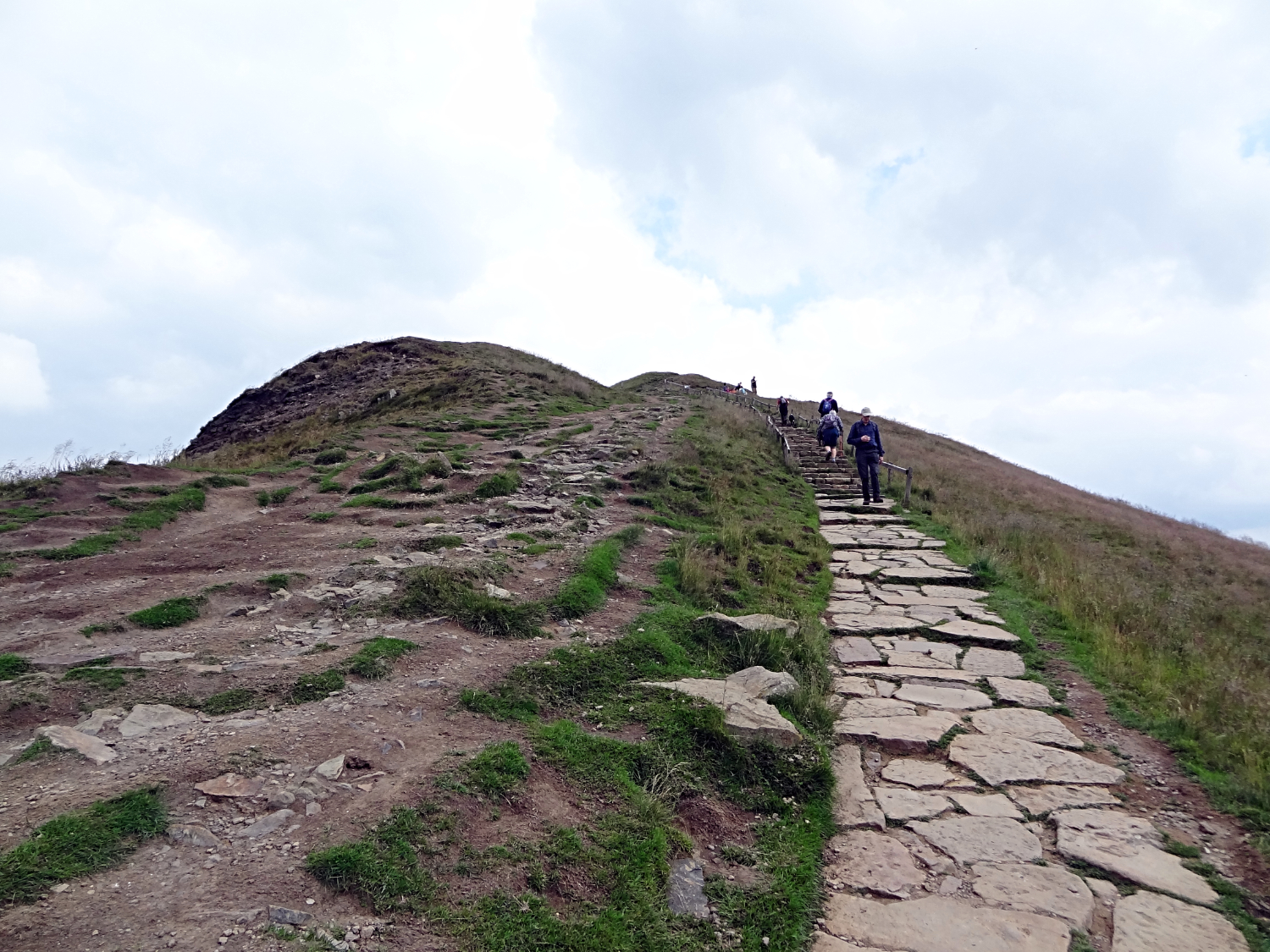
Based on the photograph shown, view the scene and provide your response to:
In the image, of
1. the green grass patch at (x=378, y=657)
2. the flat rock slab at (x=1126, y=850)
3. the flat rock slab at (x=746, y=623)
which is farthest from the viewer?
the flat rock slab at (x=746, y=623)

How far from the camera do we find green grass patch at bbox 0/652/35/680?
4773mm

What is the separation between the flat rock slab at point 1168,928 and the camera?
3381mm

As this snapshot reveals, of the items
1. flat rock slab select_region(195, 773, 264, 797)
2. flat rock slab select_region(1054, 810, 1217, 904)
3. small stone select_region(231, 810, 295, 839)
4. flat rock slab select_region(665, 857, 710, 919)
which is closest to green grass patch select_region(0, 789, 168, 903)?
flat rock slab select_region(195, 773, 264, 797)

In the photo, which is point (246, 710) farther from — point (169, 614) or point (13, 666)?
point (169, 614)

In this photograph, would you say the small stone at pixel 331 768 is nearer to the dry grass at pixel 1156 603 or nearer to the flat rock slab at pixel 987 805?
the flat rock slab at pixel 987 805

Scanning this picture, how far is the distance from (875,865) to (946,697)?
2.66 m

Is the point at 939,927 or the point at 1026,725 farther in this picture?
the point at 1026,725

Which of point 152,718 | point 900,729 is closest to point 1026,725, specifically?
point 900,729

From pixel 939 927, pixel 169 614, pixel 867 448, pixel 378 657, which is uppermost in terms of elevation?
pixel 867 448

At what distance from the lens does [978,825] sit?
4.44 meters

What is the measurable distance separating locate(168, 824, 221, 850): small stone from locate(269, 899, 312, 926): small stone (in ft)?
1.96

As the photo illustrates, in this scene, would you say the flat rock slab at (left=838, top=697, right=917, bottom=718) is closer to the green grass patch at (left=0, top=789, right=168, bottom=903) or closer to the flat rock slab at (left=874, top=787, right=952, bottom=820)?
the flat rock slab at (left=874, top=787, right=952, bottom=820)

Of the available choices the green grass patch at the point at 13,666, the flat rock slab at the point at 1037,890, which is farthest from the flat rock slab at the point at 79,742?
the flat rock slab at the point at 1037,890

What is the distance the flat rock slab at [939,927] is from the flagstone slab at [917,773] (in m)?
1.25
